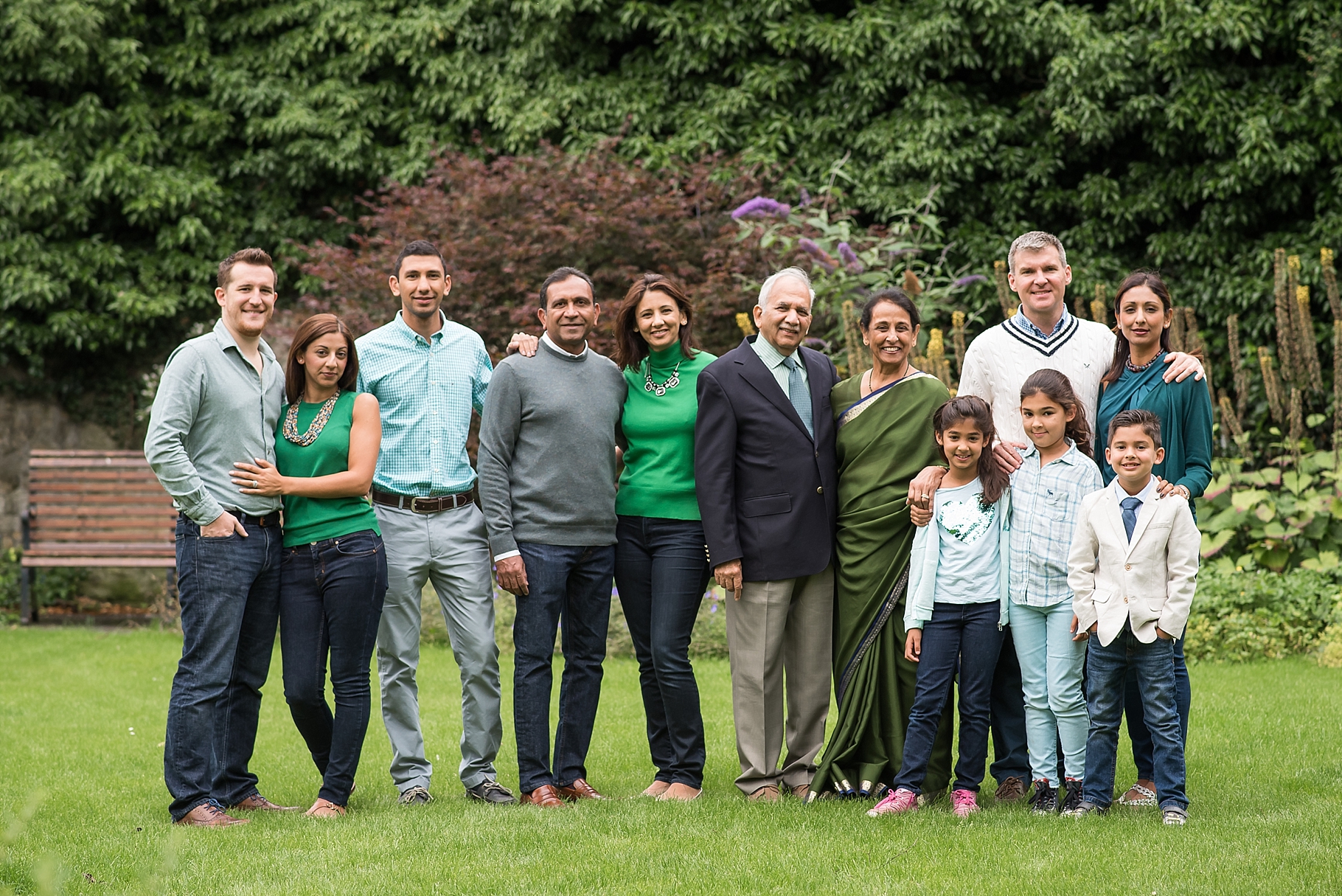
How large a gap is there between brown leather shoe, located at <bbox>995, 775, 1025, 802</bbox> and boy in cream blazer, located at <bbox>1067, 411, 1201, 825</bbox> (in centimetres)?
35

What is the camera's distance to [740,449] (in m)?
4.90

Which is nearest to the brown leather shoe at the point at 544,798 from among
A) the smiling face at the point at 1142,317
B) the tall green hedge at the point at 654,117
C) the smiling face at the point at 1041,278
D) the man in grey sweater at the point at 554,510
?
the man in grey sweater at the point at 554,510

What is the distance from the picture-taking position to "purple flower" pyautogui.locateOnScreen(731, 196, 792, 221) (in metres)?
9.76

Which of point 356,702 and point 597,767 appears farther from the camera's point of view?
point 597,767

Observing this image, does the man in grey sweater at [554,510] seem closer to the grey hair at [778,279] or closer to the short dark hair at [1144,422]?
the grey hair at [778,279]

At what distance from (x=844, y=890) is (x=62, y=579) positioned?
11.0 meters

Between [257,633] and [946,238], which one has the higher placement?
[946,238]

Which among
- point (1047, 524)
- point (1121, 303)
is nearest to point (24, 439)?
point (1047, 524)

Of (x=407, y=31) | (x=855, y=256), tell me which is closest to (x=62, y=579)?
(x=407, y=31)

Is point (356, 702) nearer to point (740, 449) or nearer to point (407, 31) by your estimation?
point (740, 449)

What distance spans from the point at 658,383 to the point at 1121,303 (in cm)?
181

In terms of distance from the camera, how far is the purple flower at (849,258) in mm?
9273

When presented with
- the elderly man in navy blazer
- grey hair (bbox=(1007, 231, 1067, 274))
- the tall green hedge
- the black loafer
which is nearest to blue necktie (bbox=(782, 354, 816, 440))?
the elderly man in navy blazer

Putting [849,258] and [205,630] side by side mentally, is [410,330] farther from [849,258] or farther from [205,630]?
[849,258]
